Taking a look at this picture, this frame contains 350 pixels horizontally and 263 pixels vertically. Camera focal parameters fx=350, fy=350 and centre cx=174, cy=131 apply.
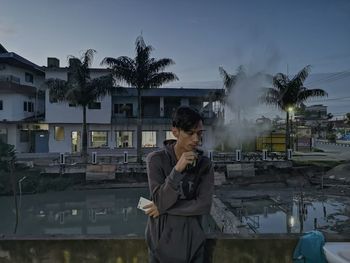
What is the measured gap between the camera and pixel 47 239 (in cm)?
315

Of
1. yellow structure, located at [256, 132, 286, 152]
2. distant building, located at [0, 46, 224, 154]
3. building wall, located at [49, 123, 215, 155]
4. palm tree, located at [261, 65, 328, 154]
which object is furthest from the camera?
yellow structure, located at [256, 132, 286, 152]

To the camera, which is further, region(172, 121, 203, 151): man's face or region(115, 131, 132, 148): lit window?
region(115, 131, 132, 148): lit window

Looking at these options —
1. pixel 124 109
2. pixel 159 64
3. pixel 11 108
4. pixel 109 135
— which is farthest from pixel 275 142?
pixel 11 108

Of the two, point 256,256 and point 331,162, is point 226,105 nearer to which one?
point 331,162

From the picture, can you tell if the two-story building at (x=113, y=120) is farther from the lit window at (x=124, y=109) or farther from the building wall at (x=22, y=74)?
the building wall at (x=22, y=74)

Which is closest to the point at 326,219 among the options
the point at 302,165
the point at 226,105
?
the point at 302,165

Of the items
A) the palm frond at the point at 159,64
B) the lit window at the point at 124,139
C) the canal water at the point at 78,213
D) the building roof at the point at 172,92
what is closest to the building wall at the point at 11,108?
Answer: the lit window at the point at 124,139

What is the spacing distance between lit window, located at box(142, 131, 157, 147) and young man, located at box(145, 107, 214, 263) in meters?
30.2

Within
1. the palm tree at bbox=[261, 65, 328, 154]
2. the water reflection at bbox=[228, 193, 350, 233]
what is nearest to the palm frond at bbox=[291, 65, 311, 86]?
the palm tree at bbox=[261, 65, 328, 154]

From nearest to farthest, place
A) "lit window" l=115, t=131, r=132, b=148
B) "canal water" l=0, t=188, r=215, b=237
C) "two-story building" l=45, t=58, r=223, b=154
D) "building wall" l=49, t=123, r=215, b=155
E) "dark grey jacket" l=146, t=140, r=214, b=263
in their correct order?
"dark grey jacket" l=146, t=140, r=214, b=263 → "canal water" l=0, t=188, r=215, b=237 → "two-story building" l=45, t=58, r=223, b=154 → "building wall" l=49, t=123, r=215, b=155 → "lit window" l=115, t=131, r=132, b=148

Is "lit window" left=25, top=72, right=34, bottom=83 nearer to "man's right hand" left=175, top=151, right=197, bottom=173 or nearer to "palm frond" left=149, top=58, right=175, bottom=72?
"palm frond" left=149, top=58, right=175, bottom=72

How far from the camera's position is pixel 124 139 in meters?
32.4

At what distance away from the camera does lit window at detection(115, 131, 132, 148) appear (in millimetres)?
32250

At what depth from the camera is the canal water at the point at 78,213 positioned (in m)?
15.5
